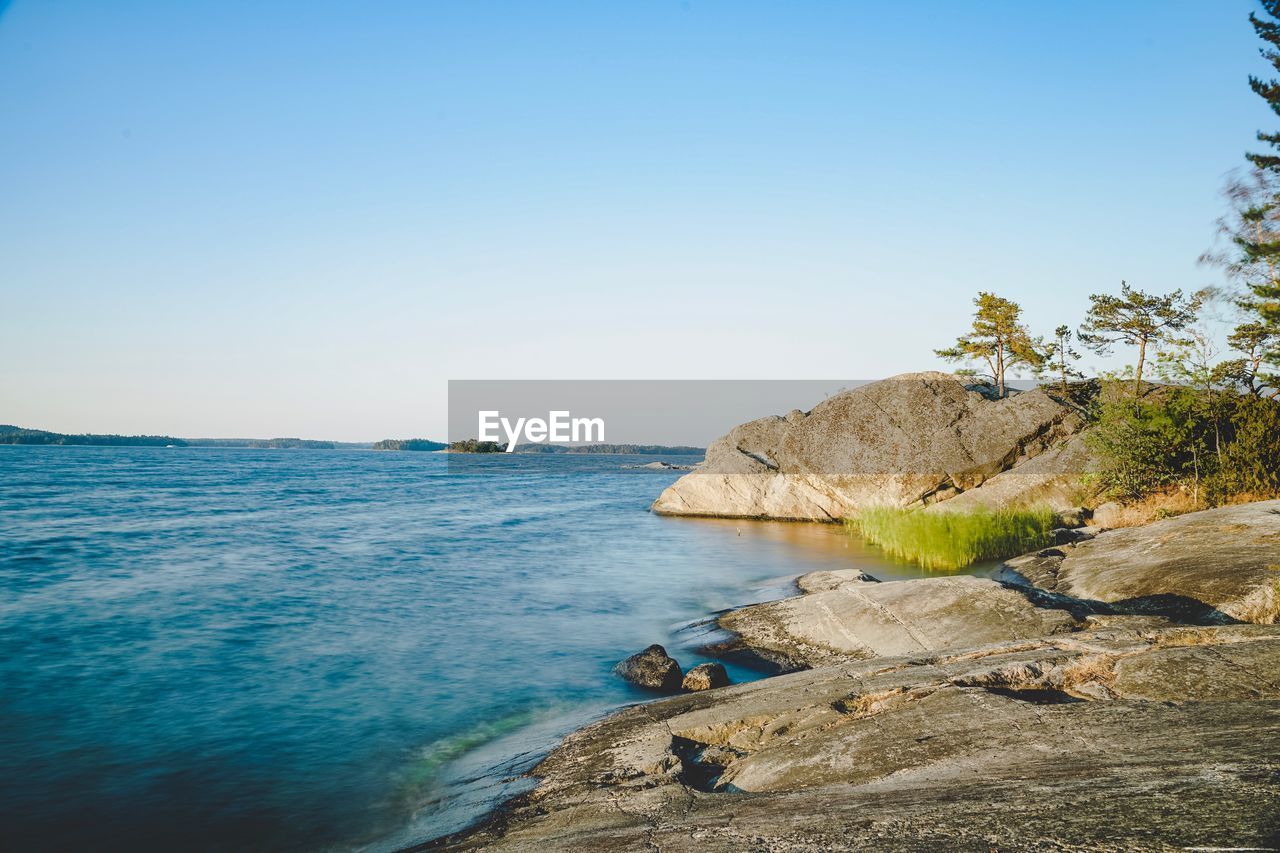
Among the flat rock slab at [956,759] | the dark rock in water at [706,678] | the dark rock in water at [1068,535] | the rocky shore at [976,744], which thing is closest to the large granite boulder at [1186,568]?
the rocky shore at [976,744]

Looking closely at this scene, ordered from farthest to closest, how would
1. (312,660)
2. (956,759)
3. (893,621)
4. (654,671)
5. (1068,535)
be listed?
(1068,535), (312,660), (654,671), (893,621), (956,759)

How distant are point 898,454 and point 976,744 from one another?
25.9 meters

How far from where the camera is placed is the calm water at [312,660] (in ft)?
27.9

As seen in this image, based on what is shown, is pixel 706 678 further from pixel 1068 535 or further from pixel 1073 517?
pixel 1073 517

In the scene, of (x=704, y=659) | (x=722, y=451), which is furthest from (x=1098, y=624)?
(x=722, y=451)

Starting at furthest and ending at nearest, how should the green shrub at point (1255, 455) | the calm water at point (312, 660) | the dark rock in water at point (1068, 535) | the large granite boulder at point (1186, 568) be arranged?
the dark rock in water at point (1068, 535) < the green shrub at point (1255, 455) < the large granite boulder at point (1186, 568) < the calm water at point (312, 660)

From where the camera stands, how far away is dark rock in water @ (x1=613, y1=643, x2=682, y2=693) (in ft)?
38.6

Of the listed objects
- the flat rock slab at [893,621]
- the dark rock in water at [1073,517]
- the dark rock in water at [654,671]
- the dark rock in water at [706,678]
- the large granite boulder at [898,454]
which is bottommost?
the dark rock in water at [654,671]

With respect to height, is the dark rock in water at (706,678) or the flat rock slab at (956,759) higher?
the flat rock slab at (956,759)

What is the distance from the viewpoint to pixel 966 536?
20172 mm

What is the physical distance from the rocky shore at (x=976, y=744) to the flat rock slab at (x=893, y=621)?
5 cm

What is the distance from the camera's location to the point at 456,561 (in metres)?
26.5

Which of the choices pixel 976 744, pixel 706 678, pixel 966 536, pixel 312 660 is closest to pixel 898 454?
pixel 966 536

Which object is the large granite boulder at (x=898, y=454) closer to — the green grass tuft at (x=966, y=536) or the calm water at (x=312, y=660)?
the calm water at (x=312, y=660)
